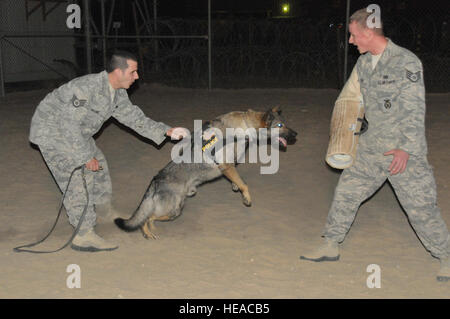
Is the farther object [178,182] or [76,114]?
[178,182]

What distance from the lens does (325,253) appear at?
179 inches

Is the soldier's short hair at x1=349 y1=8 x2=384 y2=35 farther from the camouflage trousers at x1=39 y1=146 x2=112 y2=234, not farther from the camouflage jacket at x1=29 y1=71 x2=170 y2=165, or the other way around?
the camouflage trousers at x1=39 y1=146 x2=112 y2=234

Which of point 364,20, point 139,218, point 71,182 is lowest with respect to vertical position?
point 139,218

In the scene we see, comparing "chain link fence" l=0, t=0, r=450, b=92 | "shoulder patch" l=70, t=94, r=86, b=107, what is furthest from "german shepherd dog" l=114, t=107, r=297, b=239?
"chain link fence" l=0, t=0, r=450, b=92

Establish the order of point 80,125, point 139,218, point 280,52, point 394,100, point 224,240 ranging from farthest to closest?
point 280,52 → point 224,240 → point 139,218 → point 80,125 → point 394,100

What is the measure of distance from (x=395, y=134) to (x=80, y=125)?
104 inches

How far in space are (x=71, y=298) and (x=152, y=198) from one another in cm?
138

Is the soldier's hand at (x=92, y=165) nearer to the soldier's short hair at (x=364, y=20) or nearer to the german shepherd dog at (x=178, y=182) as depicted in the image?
the german shepherd dog at (x=178, y=182)

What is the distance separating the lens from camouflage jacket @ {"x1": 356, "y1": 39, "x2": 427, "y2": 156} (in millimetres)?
3811

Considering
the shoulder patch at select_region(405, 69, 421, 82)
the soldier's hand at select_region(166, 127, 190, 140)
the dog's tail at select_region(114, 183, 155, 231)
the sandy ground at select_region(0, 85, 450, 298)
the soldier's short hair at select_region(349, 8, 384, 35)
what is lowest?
the sandy ground at select_region(0, 85, 450, 298)

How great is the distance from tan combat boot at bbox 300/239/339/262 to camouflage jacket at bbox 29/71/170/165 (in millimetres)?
2076

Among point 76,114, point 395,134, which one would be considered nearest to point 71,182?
point 76,114

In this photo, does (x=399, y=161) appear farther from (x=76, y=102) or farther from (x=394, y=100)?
(x=76, y=102)

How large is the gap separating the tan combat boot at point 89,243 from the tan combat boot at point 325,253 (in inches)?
69.6
